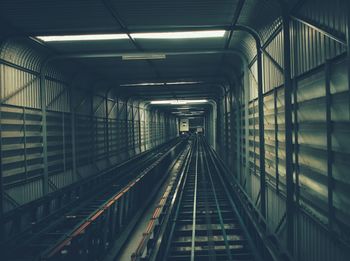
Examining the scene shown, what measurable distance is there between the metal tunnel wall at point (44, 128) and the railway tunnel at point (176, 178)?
43 millimetres

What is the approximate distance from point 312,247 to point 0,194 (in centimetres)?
587

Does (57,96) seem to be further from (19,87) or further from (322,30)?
(322,30)

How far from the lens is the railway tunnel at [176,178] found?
393 centimetres

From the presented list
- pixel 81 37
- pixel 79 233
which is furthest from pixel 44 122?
pixel 79 233

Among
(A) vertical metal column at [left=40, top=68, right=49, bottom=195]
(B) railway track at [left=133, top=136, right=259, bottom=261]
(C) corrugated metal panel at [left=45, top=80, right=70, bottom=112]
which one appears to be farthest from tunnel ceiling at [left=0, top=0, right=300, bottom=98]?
(B) railway track at [left=133, top=136, right=259, bottom=261]

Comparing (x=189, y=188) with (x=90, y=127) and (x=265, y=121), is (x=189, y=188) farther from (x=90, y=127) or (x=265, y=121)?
(x=265, y=121)

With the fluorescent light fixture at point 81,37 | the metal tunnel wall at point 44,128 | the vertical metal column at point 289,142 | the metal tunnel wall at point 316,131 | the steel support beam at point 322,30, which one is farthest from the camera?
the metal tunnel wall at point 44,128

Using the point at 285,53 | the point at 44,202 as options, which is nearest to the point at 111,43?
the point at 44,202

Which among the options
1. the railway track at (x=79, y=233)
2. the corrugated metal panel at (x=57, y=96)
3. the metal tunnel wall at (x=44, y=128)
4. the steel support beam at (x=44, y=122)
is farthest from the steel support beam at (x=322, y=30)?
the corrugated metal panel at (x=57, y=96)

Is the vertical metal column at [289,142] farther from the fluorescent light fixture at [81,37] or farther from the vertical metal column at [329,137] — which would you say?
the fluorescent light fixture at [81,37]

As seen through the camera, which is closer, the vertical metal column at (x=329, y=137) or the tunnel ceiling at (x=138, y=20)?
the vertical metal column at (x=329, y=137)

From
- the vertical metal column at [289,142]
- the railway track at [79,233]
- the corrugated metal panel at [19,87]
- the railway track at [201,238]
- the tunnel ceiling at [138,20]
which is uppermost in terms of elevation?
the tunnel ceiling at [138,20]

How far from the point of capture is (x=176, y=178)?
13.0 m

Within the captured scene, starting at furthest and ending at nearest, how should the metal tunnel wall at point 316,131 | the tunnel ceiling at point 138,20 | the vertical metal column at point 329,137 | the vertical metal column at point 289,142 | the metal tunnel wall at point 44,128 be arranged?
the metal tunnel wall at point 44,128 < the tunnel ceiling at point 138,20 < the vertical metal column at point 289,142 < the vertical metal column at point 329,137 < the metal tunnel wall at point 316,131
